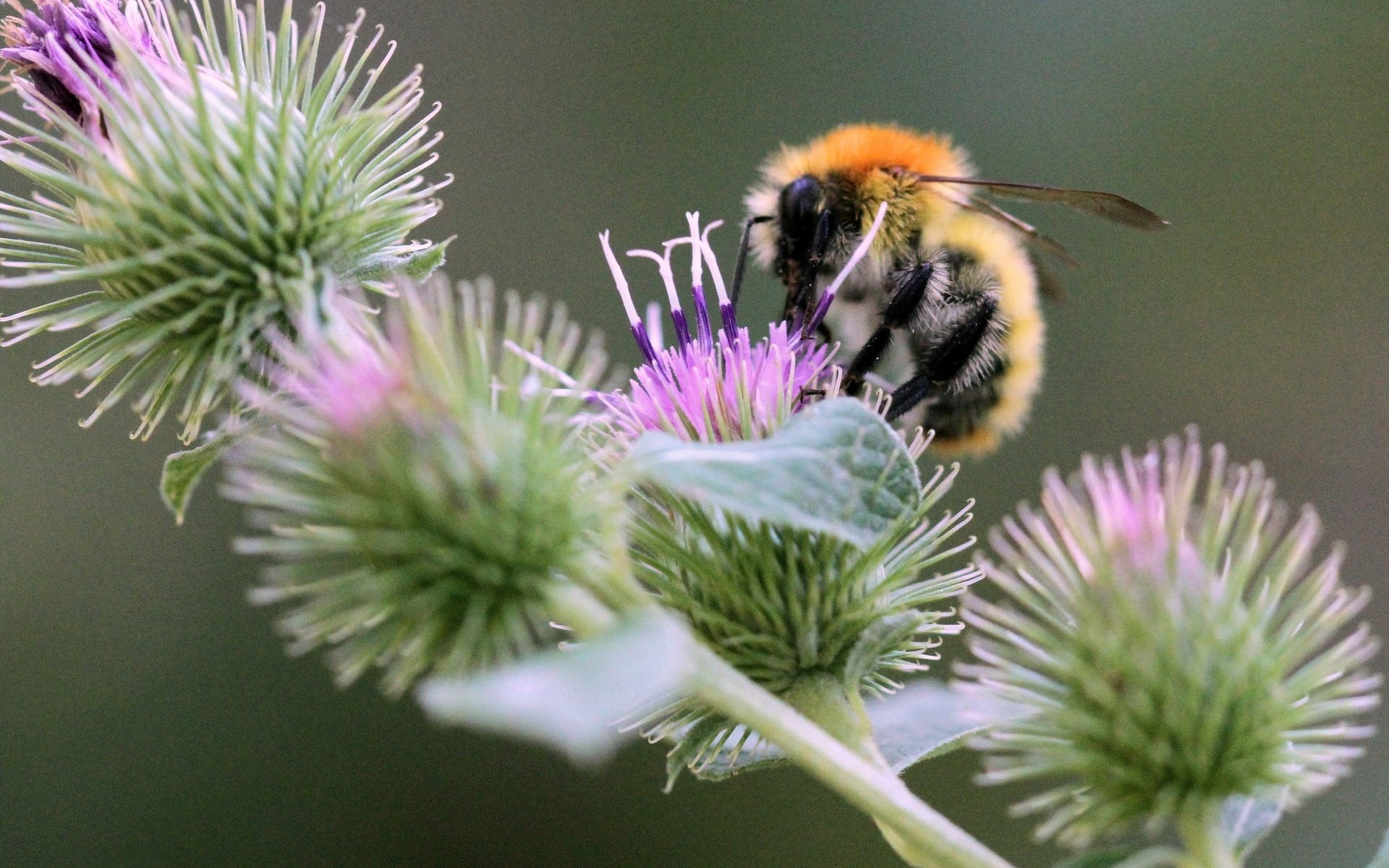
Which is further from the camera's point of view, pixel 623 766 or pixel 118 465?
pixel 118 465

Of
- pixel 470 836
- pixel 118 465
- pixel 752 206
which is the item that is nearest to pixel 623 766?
pixel 470 836

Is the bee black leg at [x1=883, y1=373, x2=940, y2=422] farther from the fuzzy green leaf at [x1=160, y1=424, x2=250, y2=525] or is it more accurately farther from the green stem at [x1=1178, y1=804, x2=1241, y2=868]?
the fuzzy green leaf at [x1=160, y1=424, x2=250, y2=525]

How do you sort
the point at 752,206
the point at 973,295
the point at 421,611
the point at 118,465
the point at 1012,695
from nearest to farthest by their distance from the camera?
the point at 421,611 < the point at 1012,695 < the point at 973,295 < the point at 752,206 < the point at 118,465

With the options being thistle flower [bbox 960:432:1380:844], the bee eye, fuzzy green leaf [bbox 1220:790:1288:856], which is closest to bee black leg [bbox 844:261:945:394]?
the bee eye


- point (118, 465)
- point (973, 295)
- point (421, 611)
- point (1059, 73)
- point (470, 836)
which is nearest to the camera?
point (421, 611)

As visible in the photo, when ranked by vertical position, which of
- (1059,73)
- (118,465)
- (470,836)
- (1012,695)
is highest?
(1059,73)

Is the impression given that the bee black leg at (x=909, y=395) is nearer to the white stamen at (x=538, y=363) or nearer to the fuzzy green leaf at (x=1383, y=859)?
the white stamen at (x=538, y=363)

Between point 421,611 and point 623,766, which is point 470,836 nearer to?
A: point 623,766

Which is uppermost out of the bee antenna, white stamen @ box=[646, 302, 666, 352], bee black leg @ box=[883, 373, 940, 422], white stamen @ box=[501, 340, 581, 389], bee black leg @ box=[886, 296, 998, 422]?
bee black leg @ box=[886, 296, 998, 422]
